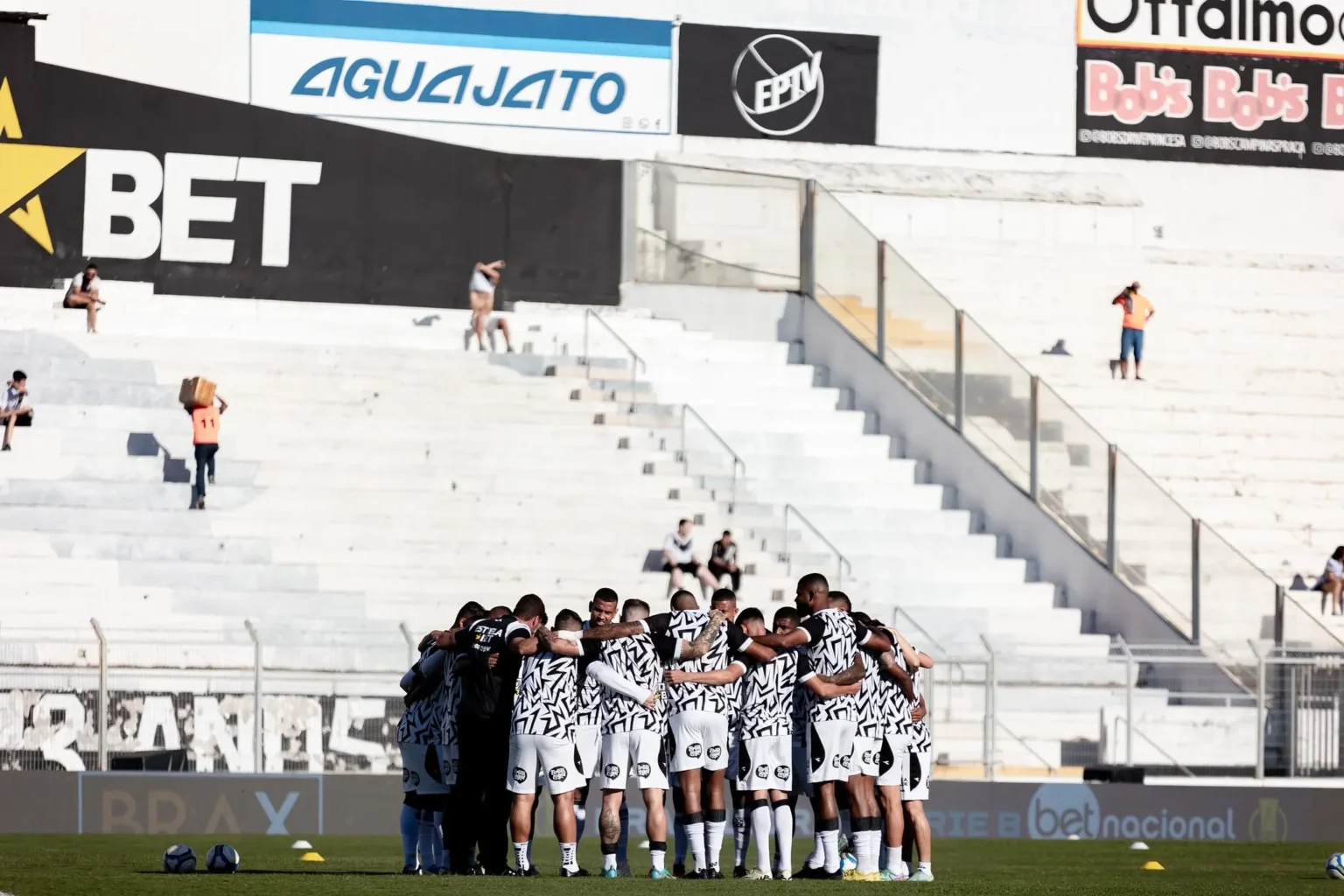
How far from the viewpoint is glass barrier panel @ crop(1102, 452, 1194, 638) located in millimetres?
28156

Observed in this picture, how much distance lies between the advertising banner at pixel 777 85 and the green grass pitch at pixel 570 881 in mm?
18649

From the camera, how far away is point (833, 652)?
1620 centimetres

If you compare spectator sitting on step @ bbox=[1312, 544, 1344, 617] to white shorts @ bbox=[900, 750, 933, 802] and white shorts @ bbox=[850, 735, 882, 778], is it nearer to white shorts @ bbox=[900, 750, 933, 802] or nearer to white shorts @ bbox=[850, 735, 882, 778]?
white shorts @ bbox=[900, 750, 933, 802]

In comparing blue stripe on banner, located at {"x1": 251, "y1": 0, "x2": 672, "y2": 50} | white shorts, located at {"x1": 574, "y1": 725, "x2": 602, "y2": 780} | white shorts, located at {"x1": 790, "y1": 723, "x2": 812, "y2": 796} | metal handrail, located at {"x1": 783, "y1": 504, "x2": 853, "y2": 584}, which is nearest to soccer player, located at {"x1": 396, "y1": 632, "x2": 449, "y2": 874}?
white shorts, located at {"x1": 574, "y1": 725, "x2": 602, "y2": 780}

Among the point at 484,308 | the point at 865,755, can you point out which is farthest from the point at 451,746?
the point at 484,308

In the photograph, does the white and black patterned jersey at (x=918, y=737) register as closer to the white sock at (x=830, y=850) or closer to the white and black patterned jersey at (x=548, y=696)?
the white sock at (x=830, y=850)

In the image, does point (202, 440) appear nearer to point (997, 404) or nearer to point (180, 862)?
point (997, 404)

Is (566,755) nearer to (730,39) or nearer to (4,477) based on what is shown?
(4,477)

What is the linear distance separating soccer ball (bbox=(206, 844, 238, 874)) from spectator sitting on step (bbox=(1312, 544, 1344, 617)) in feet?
59.8

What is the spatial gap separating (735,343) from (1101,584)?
23.4 ft

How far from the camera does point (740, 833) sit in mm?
16766

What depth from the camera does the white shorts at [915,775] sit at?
1650 cm

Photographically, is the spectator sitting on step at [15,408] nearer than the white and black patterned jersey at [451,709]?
No

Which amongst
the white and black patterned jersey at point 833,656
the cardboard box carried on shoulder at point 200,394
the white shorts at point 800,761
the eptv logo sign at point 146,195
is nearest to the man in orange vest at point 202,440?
the cardboard box carried on shoulder at point 200,394
